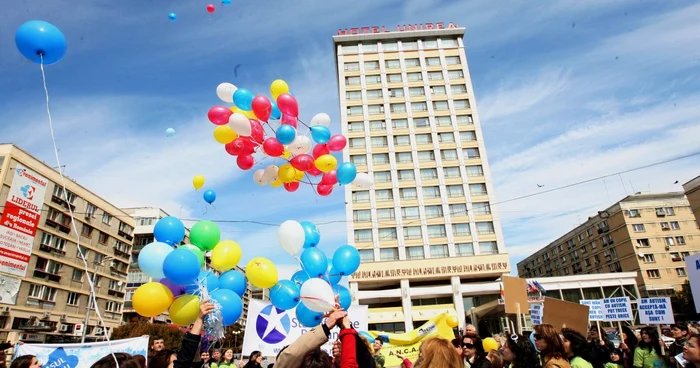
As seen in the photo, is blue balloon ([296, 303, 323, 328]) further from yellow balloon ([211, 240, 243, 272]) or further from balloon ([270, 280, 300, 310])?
yellow balloon ([211, 240, 243, 272])

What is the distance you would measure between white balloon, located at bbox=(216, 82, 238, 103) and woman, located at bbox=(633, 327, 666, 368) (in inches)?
312

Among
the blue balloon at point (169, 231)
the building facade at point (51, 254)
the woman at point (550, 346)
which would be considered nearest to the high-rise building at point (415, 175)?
the building facade at point (51, 254)

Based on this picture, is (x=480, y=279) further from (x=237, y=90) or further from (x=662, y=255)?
(x=237, y=90)

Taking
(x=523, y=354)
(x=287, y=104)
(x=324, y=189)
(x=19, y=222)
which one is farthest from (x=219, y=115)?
(x=19, y=222)

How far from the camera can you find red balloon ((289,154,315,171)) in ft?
24.1

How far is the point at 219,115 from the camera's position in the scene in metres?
7.00

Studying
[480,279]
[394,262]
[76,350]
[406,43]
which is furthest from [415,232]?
[76,350]

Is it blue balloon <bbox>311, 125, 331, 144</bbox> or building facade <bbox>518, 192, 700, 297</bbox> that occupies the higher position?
building facade <bbox>518, 192, 700, 297</bbox>

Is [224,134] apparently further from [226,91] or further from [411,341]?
[411,341]

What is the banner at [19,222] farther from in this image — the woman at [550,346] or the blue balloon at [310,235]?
the woman at [550,346]

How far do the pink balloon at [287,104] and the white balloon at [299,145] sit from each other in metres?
A: 0.46

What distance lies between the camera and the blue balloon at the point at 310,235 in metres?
6.45

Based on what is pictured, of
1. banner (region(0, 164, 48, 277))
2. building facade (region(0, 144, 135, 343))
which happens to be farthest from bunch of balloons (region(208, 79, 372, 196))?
banner (region(0, 164, 48, 277))

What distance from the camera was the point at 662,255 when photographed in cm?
4912
